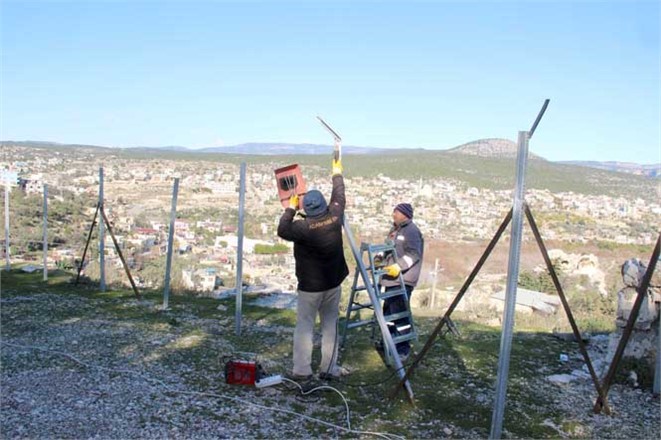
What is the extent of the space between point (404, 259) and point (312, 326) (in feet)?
5.64

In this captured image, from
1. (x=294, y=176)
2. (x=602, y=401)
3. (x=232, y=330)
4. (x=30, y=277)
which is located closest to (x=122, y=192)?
(x=30, y=277)

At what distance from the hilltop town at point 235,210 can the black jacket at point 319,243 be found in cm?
316

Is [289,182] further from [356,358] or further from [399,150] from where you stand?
[399,150]

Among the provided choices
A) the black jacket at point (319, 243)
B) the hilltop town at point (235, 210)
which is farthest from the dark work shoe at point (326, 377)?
the hilltop town at point (235, 210)

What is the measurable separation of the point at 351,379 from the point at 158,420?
8.37ft

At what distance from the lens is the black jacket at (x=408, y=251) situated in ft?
25.2

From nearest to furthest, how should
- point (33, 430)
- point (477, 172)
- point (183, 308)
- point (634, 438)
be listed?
point (33, 430), point (634, 438), point (183, 308), point (477, 172)

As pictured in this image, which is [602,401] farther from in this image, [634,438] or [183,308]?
[183,308]

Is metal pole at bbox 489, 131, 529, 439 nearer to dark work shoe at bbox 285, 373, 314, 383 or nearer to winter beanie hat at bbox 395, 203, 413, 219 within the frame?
dark work shoe at bbox 285, 373, 314, 383

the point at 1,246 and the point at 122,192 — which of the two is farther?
the point at 122,192

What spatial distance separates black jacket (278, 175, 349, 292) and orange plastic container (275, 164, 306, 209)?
0.46 m

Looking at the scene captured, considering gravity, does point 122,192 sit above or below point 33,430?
above

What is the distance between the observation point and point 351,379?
7.19 m

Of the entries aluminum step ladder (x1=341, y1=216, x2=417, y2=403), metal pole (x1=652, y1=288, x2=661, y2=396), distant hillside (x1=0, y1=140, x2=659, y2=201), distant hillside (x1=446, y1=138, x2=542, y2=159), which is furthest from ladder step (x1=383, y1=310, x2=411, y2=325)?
distant hillside (x1=446, y1=138, x2=542, y2=159)
